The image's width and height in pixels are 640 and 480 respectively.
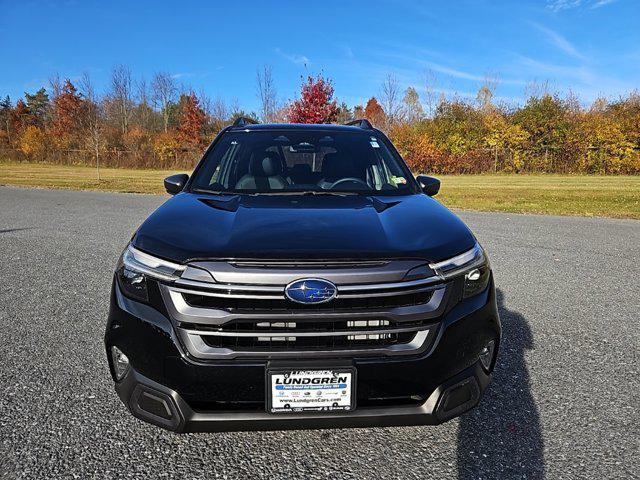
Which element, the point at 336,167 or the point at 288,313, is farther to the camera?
the point at 336,167

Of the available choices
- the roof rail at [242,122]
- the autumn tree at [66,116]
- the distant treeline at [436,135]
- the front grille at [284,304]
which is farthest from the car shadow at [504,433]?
the autumn tree at [66,116]

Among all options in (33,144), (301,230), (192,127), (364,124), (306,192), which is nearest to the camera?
(301,230)

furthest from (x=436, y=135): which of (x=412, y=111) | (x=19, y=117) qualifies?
(x=19, y=117)

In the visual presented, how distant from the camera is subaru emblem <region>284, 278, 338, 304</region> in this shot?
1.91 meters

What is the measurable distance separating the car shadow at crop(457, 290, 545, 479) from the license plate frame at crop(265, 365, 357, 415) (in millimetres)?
747

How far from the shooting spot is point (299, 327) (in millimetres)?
1931

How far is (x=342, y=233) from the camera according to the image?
218cm

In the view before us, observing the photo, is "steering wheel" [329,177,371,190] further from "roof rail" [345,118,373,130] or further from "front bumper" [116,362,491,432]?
"front bumper" [116,362,491,432]

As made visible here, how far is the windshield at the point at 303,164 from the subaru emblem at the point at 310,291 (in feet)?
3.92

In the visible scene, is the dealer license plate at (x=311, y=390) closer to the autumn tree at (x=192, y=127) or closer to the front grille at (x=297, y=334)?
the front grille at (x=297, y=334)

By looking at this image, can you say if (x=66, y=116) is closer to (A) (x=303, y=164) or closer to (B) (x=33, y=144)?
(B) (x=33, y=144)

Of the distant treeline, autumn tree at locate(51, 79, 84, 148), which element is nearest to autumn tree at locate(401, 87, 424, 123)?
the distant treeline

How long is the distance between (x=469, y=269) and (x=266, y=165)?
181cm

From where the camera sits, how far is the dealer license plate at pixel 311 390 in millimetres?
1902
